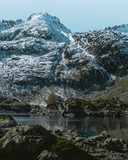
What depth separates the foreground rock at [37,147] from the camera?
25.4 m

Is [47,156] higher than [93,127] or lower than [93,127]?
higher

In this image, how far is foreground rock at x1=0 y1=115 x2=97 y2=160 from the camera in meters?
25.4

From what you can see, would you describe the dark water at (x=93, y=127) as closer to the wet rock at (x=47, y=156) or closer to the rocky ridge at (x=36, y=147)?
the rocky ridge at (x=36, y=147)

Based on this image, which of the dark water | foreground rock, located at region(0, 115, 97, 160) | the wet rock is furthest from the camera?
the dark water

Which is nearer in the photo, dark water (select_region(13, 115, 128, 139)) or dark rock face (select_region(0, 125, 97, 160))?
dark rock face (select_region(0, 125, 97, 160))

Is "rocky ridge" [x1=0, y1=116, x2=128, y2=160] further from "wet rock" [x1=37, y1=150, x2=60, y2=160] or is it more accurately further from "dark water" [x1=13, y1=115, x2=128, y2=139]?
"dark water" [x1=13, y1=115, x2=128, y2=139]

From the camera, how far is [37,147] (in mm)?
26797

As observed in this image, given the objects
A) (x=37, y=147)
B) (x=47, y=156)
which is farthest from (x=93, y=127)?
(x=47, y=156)

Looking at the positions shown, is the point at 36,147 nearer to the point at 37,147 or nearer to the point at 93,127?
the point at 37,147

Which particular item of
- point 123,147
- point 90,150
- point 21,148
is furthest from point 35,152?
point 123,147

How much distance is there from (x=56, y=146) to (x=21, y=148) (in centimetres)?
370

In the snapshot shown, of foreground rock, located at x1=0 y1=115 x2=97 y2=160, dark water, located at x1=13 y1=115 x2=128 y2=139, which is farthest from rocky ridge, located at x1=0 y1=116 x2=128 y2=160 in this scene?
dark water, located at x1=13 y1=115 x2=128 y2=139

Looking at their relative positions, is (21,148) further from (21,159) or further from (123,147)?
(123,147)

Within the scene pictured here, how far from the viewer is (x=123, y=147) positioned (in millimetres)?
52938
